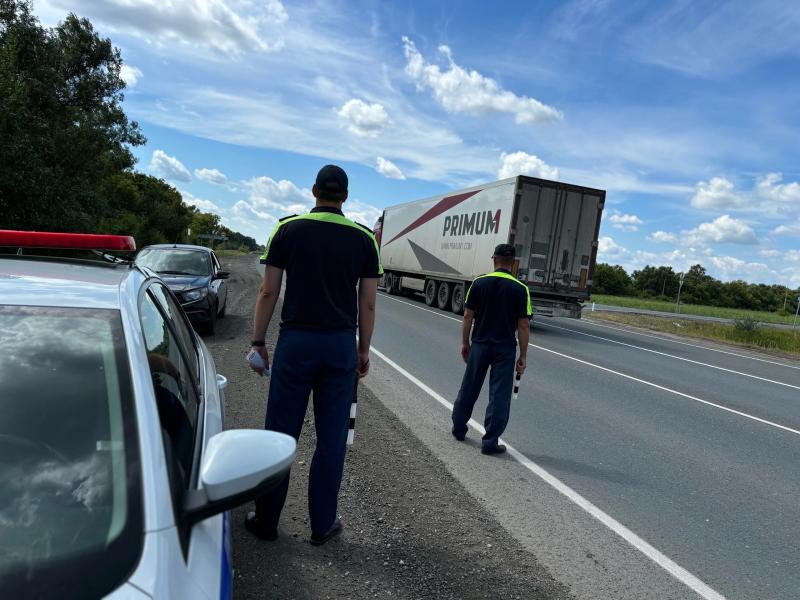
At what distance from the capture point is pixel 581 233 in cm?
1738

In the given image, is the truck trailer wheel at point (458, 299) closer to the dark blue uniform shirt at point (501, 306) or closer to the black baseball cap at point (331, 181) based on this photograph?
the dark blue uniform shirt at point (501, 306)

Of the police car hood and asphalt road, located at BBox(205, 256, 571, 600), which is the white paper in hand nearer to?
asphalt road, located at BBox(205, 256, 571, 600)

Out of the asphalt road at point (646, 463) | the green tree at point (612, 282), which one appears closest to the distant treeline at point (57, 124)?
the asphalt road at point (646, 463)

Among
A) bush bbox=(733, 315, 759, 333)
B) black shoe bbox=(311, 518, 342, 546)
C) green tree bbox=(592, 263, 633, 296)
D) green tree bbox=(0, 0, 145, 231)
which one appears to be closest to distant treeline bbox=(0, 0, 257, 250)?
green tree bbox=(0, 0, 145, 231)

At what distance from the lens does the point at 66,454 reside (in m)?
1.61

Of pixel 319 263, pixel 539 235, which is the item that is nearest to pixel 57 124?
pixel 539 235

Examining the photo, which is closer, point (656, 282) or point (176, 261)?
point (176, 261)

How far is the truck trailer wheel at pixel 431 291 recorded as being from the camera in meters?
22.1

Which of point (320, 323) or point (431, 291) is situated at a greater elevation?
point (320, 323)

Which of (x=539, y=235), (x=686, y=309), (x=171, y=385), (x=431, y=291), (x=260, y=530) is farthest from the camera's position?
(x=686, y=309)

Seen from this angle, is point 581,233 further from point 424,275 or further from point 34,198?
point 34,198

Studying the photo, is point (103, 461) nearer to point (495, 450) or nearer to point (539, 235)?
point (495, 450)

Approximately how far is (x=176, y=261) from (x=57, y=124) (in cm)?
1333

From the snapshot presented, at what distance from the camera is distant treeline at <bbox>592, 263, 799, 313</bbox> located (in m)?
106
